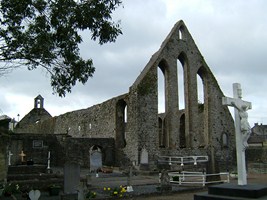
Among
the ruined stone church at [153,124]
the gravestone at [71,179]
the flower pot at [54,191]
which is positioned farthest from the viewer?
the ruined stone church at [153,124]

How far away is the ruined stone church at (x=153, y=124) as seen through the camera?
2205cm

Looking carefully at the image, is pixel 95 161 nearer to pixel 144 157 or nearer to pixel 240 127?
pixel 144 157

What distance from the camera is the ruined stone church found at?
22.0 metres

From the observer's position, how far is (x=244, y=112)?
25.1 feet

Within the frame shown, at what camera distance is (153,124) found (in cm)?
2241

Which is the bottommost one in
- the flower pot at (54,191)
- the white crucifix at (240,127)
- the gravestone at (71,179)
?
the flower pot at (54,191)

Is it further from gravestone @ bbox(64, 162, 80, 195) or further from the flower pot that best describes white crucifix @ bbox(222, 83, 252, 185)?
the flower pot

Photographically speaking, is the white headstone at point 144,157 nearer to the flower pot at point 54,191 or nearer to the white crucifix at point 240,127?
the flower pot at point 54,191

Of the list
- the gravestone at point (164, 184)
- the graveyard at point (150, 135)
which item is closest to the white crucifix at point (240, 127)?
the gravestone at point (164, 184)

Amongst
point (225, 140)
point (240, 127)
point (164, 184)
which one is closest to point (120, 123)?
point (225, 140)

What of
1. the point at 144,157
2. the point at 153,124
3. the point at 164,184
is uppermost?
the point at 153,124

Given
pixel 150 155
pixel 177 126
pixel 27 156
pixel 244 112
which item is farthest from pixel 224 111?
pixel 244 112

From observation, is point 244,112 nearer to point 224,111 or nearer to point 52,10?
point 52,10

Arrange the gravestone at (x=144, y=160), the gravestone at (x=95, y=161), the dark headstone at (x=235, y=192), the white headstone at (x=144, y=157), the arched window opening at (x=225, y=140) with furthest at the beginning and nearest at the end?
the arched window opening at (x=225, y=140)
the white headstone at (x=144, y=157)
the gravestone at (x=144, y=160)
the gravestone at (x=95, y=161)
the dark headstone at (x=235, y=192)
